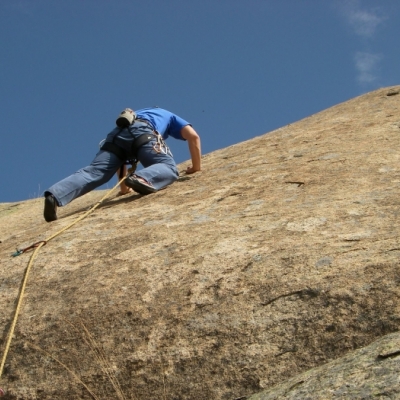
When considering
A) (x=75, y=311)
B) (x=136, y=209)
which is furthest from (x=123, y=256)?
(x=136, y=209)

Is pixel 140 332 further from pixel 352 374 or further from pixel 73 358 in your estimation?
pixel 352 374

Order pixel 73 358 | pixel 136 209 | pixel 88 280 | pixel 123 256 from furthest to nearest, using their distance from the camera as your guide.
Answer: pixel 136 209 → pixel 123 256 → pixel 88 280 → pixel 73 358

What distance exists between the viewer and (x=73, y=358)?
3.55 metres

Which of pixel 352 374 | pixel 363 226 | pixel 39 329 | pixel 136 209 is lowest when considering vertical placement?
pixel 352 374

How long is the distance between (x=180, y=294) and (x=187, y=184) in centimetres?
290

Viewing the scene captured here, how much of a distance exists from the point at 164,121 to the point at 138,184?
1.26 meters

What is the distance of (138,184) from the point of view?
6238 millimetres

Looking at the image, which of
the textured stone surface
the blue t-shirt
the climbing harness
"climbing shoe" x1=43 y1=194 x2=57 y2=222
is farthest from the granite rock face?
the blue t-shirt

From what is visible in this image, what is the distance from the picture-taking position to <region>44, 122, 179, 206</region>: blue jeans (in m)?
6.32

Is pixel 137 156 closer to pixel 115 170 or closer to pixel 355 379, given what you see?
pixel 115 170

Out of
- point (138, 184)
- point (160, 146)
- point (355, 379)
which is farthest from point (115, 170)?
point (355, 379)

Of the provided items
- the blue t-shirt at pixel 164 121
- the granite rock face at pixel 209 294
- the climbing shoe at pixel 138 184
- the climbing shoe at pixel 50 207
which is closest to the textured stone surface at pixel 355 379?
the granite rock face at pixel 209 294

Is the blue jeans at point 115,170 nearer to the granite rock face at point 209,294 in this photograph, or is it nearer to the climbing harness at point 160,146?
the climbing harness at point 160,146

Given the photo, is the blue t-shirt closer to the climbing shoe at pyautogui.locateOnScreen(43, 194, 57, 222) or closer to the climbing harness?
the climbing harness
